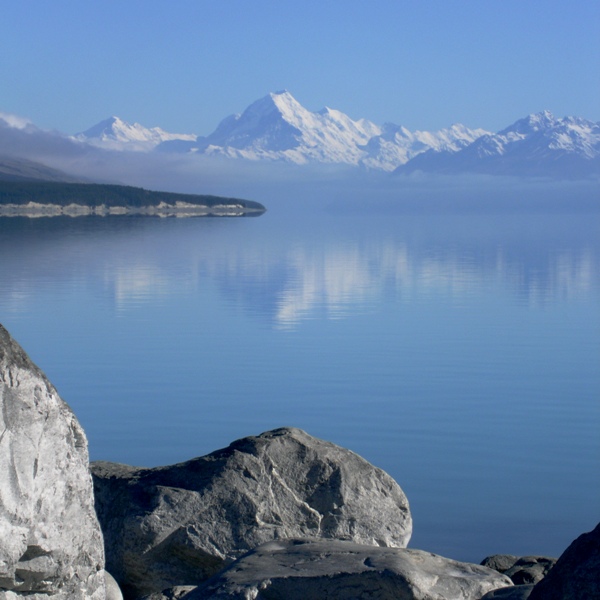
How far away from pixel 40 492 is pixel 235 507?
9.25 ft

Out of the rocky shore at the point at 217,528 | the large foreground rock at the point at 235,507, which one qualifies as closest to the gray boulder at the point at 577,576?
the rocky shore at the point at 217,528

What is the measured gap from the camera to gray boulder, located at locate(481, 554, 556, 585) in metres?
6.78

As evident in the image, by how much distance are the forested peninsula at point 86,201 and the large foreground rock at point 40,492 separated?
163 meters

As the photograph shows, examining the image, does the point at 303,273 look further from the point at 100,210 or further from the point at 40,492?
the point at 100,210

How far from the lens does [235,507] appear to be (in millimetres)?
6887

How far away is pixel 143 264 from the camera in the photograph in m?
47.3

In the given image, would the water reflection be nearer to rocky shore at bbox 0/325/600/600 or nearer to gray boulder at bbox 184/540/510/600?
rocky shore at bbox 0/325/600/600

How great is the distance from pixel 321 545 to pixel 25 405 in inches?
87.6

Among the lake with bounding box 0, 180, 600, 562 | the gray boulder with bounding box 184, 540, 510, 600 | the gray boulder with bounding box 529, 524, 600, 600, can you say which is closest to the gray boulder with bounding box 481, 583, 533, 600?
the gray boulder with bounding box 184, 540, 510, 600

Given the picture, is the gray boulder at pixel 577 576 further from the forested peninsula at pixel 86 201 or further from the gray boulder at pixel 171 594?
the forested peninsula at pixel 86 201

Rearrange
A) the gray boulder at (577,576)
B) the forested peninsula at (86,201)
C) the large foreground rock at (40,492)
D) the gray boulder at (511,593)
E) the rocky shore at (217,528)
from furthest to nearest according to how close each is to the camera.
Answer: the forested peninsula at (86,201), the gray boulder at (511,593), the gray boulder at (577,576), the rocky shore at (217,528), the large foreground rock at (40,492)

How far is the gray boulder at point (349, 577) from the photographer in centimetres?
510

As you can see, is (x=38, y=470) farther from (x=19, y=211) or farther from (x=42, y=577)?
(x=19, y=211)

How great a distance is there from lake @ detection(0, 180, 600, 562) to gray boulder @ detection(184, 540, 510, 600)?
403 cm
